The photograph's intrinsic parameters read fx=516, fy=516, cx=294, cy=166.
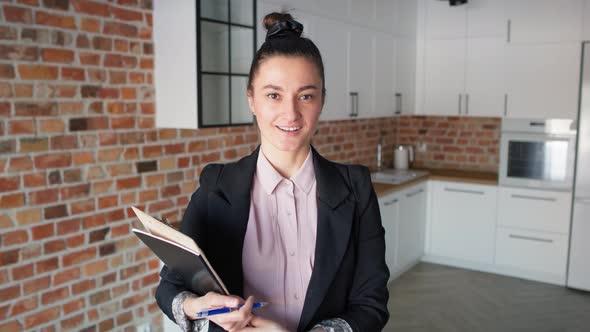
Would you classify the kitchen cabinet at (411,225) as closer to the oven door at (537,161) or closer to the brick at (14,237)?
the oven door at (537,161)

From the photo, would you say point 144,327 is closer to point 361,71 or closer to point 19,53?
point 19,53

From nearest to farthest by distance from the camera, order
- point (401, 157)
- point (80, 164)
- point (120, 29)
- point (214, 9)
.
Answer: point (80, 164), point (120, 29), point (214, 9), point (401, 157)

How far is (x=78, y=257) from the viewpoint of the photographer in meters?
2.53

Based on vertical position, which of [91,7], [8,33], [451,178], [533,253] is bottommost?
[533,253]

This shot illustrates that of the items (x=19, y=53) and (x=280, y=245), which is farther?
(x=19, y=53)

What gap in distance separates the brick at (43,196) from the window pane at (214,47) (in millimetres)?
974

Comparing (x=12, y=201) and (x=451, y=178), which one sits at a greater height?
(x=12, y=201)

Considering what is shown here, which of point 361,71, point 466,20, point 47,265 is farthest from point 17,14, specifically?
point 466,20

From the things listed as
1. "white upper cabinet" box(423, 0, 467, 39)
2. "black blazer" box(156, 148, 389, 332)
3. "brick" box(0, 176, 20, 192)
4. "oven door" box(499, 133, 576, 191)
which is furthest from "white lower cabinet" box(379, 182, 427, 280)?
"black blazer" box(156, 148, 389, 332)

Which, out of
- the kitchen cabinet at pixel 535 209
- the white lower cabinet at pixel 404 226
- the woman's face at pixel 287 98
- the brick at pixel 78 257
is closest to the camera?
the woman's face at pixel 287 98

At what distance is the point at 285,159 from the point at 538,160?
4111 mm

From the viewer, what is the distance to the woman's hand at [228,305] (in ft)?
3.52

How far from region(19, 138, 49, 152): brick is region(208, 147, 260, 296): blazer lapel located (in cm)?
138

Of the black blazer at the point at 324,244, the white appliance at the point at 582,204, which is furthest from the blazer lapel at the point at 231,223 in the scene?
the white appliance at the point at 582,204
